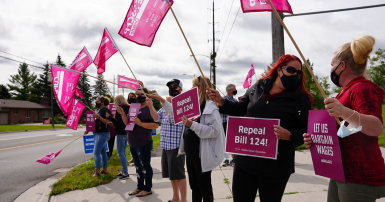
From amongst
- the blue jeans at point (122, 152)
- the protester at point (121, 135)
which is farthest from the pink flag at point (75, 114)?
the blue jeans at point (122, 152)

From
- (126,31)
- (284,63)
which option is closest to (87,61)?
(126,31)

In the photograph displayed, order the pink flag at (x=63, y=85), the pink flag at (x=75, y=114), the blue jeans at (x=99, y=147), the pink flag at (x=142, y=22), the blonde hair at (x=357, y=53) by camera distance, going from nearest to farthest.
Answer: the blonde hair at (x=357, y=53), the pink flag at (x=142, y=22), the pink flag at (x=63, y=85), the blue jeans at (x=99, y=147), the pink flag at (x=75, y=114)

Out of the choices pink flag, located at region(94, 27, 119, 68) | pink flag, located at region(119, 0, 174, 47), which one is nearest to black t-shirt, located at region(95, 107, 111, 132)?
pink flag, located at region(94, 27, 119, 68)

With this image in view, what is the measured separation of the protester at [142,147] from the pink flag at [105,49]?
1.48 meters

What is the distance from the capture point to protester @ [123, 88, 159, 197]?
4680 millimetres

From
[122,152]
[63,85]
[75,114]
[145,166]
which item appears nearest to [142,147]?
[145,166]

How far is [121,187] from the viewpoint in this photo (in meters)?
5.23

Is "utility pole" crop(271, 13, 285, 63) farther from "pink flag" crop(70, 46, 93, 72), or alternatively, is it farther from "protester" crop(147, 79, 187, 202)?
"pink flag" crop(70, 46, 93, 72)

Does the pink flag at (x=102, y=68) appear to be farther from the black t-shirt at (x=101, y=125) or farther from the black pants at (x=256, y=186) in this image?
the black pants at (x=256, y=186)

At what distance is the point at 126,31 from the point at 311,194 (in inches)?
157

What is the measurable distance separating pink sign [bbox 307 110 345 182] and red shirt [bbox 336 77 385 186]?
0.06 m

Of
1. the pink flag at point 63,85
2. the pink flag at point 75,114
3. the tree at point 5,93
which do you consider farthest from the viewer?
the tree at point 5,93

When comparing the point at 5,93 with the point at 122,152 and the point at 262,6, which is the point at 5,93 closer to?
the point at 122,152

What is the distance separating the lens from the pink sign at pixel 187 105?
312 centimetres
